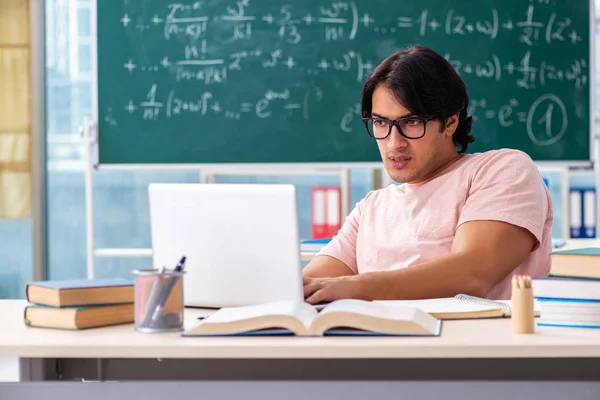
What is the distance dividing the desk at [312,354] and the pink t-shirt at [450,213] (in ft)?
1.40

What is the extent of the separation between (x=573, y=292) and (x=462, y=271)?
1.17 feet

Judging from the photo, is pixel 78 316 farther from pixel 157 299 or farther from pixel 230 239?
pixel 230 239

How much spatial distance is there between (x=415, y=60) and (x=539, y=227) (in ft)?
1.55

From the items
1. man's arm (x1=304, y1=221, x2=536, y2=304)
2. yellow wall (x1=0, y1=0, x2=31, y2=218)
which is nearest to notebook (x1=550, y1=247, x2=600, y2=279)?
A: man's arm (x1=304, y1=221, x2=536, y2=304)

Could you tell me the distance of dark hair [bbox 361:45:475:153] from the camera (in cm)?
184

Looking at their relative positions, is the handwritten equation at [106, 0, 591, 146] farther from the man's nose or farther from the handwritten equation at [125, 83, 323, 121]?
the man's nose

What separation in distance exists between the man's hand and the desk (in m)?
0.17

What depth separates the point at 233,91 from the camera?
3.53 metres

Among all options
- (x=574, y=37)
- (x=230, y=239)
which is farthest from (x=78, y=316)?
(x=574, y=37)

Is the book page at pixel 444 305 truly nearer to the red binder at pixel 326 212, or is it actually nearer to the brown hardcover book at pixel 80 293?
the brown hardcover book at pixel 80 293

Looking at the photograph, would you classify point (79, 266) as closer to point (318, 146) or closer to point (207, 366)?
point (318, 146)

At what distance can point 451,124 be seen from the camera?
1.96 m

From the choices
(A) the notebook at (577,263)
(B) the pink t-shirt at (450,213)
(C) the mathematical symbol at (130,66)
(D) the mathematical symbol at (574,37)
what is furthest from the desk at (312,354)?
(D) the mathematical symbol at (574,37)

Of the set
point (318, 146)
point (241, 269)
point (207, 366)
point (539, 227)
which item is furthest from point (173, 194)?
point (318, 146)
